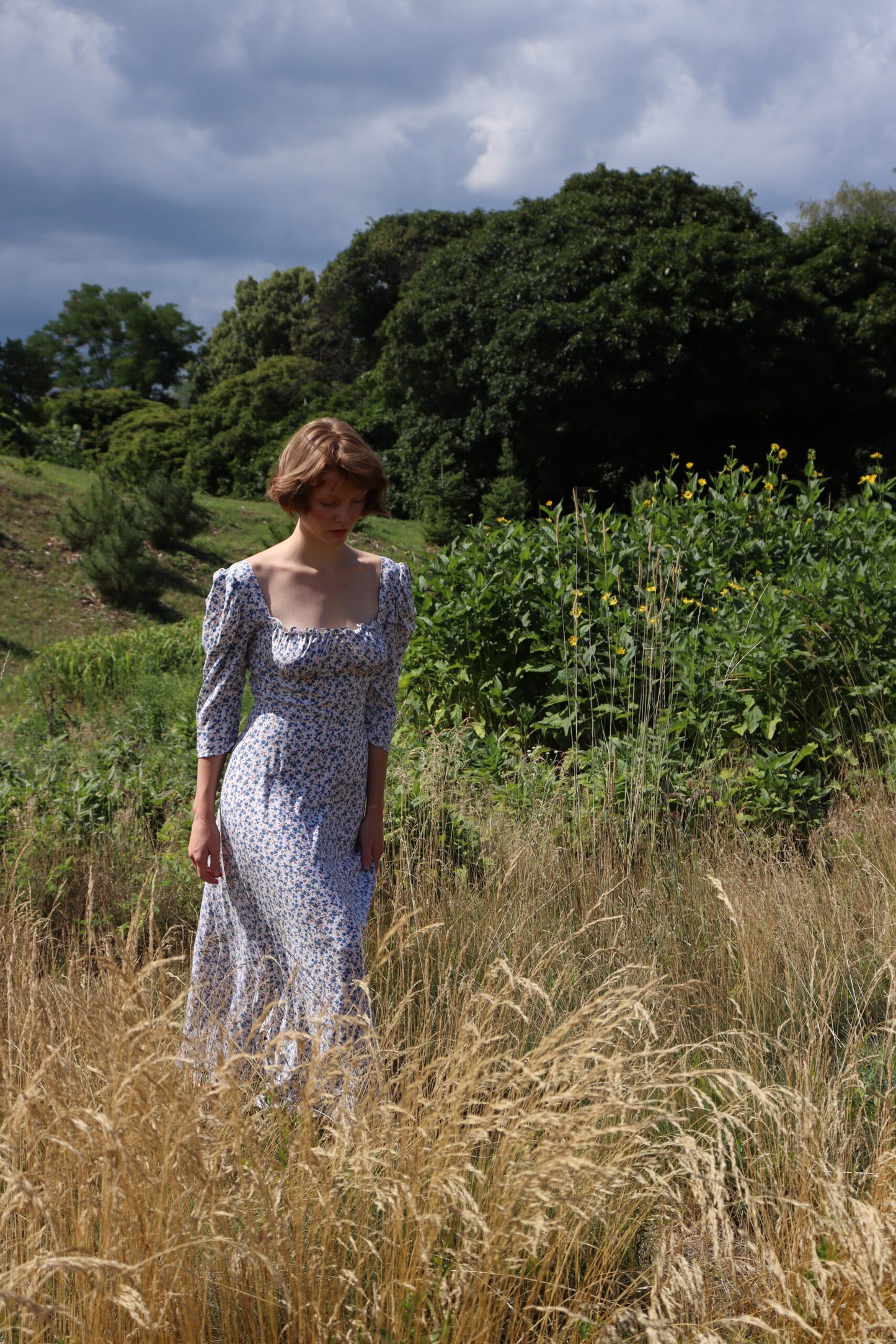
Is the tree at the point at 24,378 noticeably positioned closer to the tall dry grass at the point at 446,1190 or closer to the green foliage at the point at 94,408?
the green foliage at the point at 94,408

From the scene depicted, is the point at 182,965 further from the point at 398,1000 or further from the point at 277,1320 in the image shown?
the point at 277,1320

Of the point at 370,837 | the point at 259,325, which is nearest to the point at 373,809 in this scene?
the point at 370,837

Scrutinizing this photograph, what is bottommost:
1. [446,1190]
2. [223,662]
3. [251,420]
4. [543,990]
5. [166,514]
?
[446,1190]

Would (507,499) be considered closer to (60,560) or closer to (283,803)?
(60,560)

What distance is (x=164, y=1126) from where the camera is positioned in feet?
5.00

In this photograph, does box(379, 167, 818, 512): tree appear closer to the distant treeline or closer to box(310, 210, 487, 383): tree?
the distant treeline

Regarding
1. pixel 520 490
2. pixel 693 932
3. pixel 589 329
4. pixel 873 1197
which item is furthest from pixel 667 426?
pixel 873 1197

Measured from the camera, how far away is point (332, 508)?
8.07 ft

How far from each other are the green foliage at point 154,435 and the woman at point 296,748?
64.5 feet

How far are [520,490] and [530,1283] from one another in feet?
50.1

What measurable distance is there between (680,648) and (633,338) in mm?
14384

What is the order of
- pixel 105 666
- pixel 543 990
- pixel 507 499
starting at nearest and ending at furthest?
pixel 543 990 → pixel 105 666 → pixel 507 499

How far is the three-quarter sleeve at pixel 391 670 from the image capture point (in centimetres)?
265

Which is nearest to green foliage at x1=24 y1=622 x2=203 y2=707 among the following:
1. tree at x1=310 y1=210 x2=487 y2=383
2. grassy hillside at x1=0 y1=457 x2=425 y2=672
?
grassy hillside at x1=0 y1=457 x2=425 y2=672
